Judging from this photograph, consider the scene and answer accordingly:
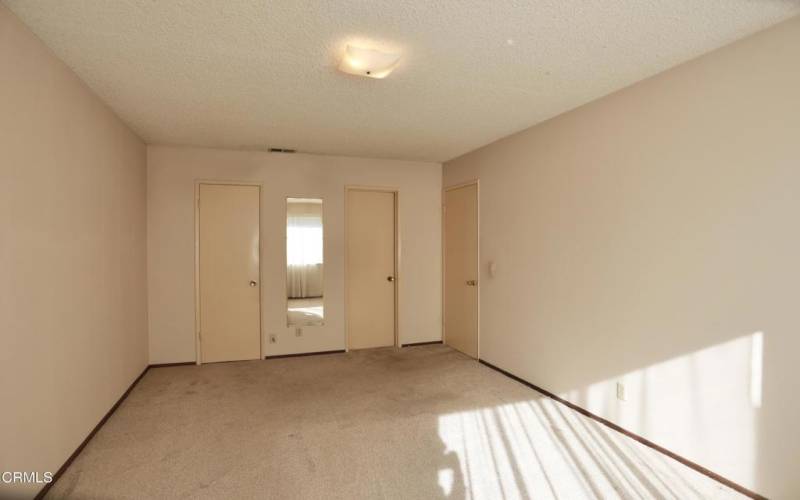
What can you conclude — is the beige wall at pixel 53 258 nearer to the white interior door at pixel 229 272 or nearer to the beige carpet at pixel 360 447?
the beige carpet at pixel 360 447

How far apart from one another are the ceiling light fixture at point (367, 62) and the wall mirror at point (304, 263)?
2737 millimetres

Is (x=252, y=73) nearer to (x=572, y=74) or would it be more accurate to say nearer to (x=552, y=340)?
(x=572, y=74)

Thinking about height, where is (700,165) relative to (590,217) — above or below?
above

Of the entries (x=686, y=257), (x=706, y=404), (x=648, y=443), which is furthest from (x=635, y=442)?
(x=686, y=257)

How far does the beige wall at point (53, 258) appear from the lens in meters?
1.93

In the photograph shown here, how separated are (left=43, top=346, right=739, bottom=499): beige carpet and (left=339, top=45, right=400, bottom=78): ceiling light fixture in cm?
242

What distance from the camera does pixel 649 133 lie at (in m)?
2.72

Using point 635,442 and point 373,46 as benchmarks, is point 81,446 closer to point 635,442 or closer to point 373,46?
point 373,46

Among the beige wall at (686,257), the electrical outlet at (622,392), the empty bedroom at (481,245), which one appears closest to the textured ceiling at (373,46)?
the empty bedroom at (481,245)

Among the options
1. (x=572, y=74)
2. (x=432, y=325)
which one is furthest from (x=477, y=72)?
(x=432, y=325)

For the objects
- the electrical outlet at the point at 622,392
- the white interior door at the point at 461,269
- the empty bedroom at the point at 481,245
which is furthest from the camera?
the white interior door at the point at 461,269

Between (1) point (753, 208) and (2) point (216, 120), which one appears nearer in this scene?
(1) point (753, 208)

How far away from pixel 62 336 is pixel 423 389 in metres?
2.78

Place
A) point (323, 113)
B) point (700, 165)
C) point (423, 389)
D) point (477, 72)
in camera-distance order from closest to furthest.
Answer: point (700, 165) < point (477, 72) < point (323, 113) < point (423, 389)
